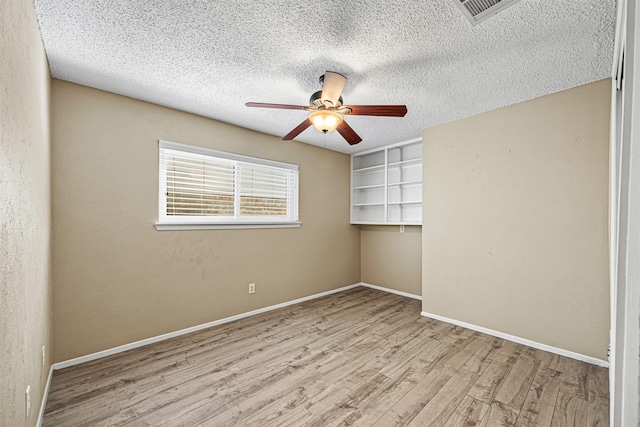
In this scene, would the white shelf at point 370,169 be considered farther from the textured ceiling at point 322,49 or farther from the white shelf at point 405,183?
the textured ceiling at point 322,49

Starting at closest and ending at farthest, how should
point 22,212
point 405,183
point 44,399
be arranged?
1. point 22,212
2. point 44,399
3. point 405,183

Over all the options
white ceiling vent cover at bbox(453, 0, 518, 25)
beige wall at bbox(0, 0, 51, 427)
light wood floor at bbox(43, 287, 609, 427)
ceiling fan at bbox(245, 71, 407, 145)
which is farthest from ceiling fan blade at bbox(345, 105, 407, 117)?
light wood floor at bbox(43, 287, 609, 427)

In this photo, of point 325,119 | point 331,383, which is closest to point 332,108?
point 325,119

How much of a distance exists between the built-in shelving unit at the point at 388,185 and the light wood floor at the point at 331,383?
1.90 metres

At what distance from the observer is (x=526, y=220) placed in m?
2.71

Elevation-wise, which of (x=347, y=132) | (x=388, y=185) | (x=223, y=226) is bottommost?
(x=223, y=226)

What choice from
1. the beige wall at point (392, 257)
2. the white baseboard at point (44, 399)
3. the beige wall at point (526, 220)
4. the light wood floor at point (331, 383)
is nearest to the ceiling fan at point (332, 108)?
the beige wall at point (526, 220)

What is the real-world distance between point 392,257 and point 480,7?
11.9 ft

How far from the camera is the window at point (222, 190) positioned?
116 inches

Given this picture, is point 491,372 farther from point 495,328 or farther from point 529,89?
point 529,89

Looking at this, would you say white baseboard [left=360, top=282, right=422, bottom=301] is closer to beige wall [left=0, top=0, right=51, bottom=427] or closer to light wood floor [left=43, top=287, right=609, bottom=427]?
light wood floor [left=43, top=287, right=609, bottom=427]

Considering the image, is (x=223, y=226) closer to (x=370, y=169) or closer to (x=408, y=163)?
(x=370, y=169)

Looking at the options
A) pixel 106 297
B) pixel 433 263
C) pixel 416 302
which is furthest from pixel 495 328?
pixel 106 297

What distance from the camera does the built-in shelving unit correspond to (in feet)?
14.0
